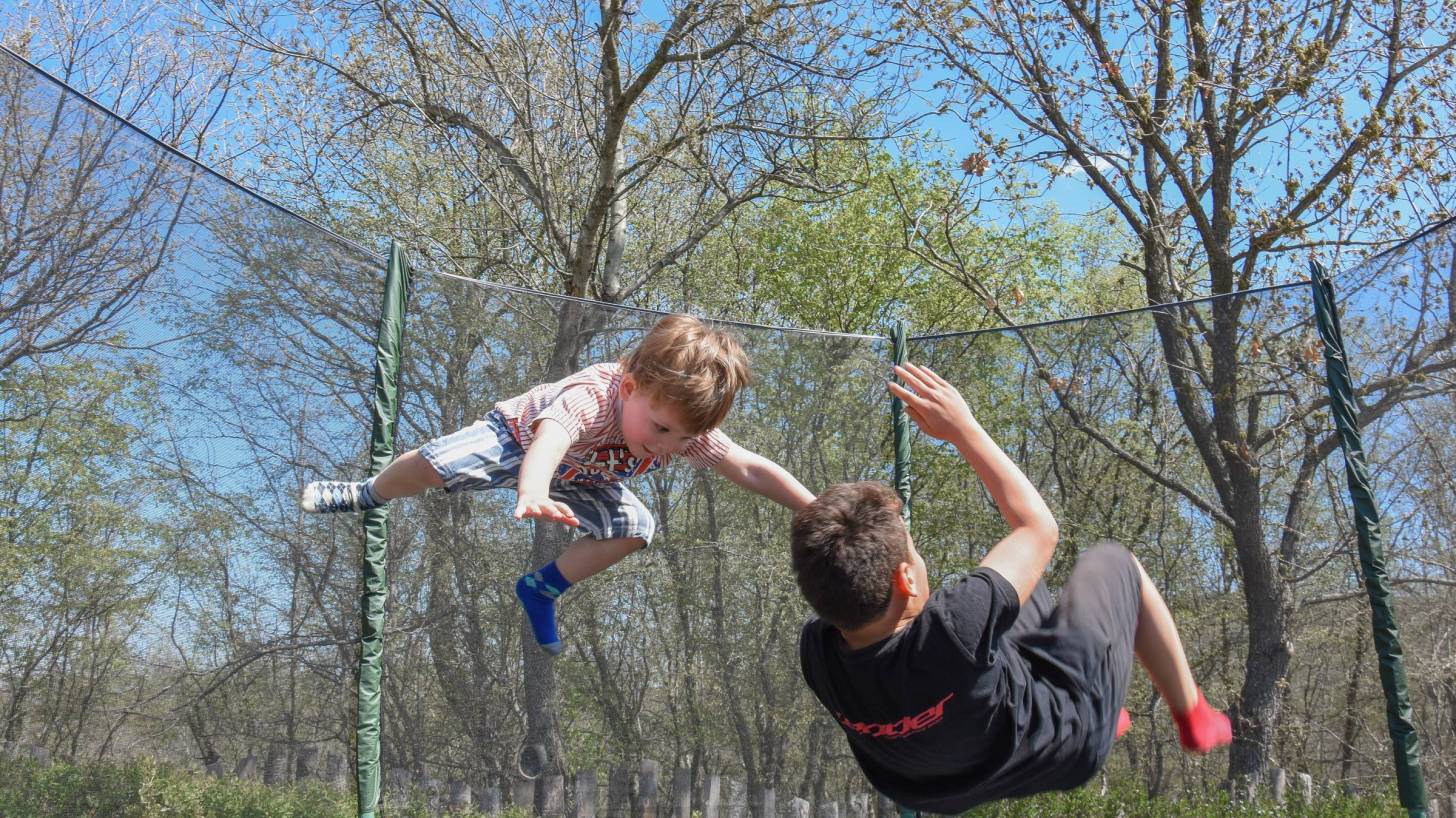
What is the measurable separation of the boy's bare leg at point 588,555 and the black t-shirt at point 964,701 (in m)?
0.91

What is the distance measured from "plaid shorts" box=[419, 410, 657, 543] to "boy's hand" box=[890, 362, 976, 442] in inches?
Result: 37.7

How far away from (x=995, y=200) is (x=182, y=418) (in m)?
4.76

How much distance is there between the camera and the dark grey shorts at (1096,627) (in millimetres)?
1593

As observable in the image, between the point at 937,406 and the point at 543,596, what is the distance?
49.7 inches

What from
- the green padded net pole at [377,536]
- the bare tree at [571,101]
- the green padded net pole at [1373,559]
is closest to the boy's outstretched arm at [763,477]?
the green padded net pole at [377,536]

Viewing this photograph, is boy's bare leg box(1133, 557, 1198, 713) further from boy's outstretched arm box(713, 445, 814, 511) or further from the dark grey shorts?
boy's outstretched arm box(713, 445, 814, 511)

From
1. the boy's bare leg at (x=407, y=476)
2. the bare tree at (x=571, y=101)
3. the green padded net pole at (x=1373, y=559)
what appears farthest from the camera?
the bare tree at (x=571, y=101)

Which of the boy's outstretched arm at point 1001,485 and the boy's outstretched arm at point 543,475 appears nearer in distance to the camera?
the boy's outstretched arm at point 1001,485

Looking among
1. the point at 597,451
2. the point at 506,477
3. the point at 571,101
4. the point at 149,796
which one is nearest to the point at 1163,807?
the point at 597,451

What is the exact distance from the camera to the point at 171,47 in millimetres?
6660

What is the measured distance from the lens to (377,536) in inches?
103

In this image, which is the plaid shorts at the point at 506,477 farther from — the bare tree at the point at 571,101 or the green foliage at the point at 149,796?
the bare tree at the point at 571,101

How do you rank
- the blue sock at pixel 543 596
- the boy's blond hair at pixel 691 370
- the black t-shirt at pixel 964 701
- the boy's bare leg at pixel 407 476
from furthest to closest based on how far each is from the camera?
the blue sock at pixel 543 596, the boy's bare leg at pixel 407 476, the boy's blond hair at pixel 691 370, the black t-shirt at pixel 964 701

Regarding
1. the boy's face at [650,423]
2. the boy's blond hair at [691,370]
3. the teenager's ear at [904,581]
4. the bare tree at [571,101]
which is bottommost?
the teenager's ear at [904,581]
